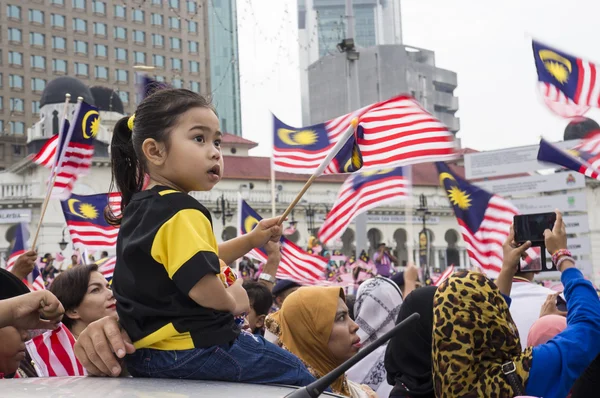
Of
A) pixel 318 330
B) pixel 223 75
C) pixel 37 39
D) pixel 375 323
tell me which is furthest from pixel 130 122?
pixel 223 75

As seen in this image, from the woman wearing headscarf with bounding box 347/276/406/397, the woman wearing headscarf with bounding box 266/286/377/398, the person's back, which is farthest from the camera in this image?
the woman wearing headscarf with bounding box 347/276/406/397

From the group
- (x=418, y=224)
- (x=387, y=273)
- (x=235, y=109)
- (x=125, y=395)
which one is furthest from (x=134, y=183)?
(x=235, y=109)

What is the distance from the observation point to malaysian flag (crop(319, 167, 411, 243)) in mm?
7711

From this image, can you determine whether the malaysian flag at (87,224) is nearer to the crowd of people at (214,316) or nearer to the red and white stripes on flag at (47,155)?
the red and white stripes on flag at (47,155)

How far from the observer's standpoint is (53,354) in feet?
11.6

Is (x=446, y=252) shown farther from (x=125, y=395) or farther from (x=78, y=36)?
(x=125, y=395)

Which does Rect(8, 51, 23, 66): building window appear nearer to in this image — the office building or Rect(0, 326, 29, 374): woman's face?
the office building

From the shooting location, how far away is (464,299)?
9.23 ft

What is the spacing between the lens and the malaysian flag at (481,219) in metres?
7.38

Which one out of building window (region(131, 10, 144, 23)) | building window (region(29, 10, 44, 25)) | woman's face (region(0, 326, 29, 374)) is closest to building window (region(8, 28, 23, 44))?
building window (region(29, 10, 44, 25))

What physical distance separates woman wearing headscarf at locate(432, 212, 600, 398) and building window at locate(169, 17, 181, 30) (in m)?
83.1

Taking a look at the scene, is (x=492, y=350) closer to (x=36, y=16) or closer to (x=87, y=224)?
(x=87, y=224)

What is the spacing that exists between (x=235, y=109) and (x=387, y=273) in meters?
73.1

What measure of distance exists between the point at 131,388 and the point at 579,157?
6.11 meters
